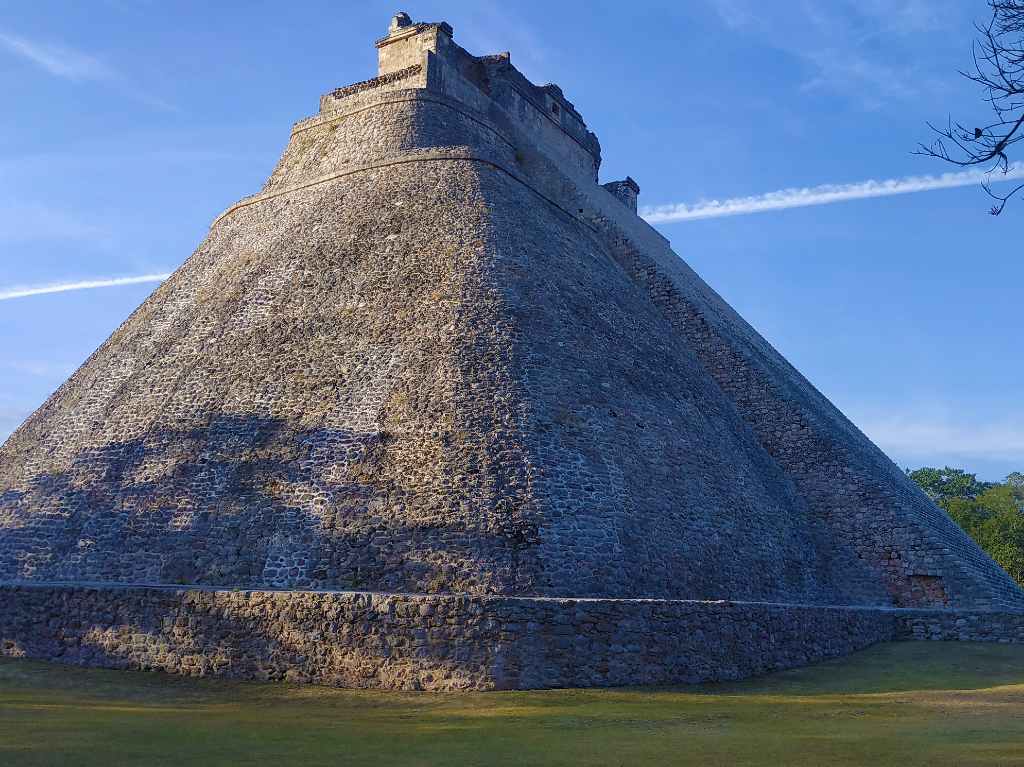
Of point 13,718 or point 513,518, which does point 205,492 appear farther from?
point 13,718

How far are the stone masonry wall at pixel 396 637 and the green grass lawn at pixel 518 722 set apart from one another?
322 millimetres

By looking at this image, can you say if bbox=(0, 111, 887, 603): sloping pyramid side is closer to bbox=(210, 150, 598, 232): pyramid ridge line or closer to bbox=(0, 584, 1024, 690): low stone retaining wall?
bbox=(210, 150, 598, 232): pyramid ridge line

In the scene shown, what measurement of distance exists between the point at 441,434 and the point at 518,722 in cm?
607

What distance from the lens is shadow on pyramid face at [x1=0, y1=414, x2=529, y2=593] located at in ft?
42.0

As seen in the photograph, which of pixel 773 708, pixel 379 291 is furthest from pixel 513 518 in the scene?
pixel 379 291

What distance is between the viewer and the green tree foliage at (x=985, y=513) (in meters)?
38.6

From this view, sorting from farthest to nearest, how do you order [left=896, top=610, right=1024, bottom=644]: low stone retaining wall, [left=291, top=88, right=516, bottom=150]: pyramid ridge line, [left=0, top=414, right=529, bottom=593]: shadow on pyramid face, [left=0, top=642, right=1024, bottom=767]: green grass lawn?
[left=291, top=88, right=516, bottom=150]: pyramid ridge line
[left=896, top=610, right=1024, bottom=644]: low stone retaining wall
[left=0, top=414, right=529, bottom=593]: shadow on pyramid face
[left=0, top=642, right=1024, bottom=767]: green grass lawn

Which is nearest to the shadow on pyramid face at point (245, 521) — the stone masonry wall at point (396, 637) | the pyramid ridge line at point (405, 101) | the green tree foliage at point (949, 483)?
the stone masonry wall at point (396, 637)

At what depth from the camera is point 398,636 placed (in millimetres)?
10852

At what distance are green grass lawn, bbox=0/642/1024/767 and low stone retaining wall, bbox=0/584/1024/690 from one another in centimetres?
33

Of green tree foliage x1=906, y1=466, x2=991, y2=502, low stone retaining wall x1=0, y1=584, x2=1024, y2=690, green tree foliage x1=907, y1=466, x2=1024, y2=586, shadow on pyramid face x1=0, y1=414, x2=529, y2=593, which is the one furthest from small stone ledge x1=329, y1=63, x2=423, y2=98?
green tree foliage x1=906, y1=466, x2=991, y2=502

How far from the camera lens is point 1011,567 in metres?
38.2

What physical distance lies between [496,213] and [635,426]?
6.06 metres

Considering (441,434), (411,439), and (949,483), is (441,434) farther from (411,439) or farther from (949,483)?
(949,483)
